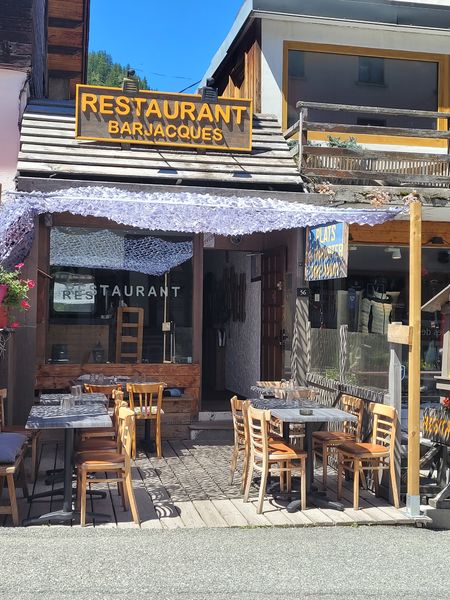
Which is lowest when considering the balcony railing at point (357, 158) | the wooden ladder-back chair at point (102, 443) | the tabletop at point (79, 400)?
the wooden ladder-back chair at point (102, 443)

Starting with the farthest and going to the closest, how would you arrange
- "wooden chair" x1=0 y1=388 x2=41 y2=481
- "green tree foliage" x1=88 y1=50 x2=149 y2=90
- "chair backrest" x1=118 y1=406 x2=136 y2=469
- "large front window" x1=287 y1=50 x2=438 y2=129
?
1. "green tree foliage" x1=88 y1=50 x2=149 y2=90
2. "large front window" x1=287 y1=50 x2=438 y2=129
3. "wooden chair" x1=0 y1=388 x2=41 y2=481
4. "chair backrest" x1=118 y1=406 x2=136 y2=469

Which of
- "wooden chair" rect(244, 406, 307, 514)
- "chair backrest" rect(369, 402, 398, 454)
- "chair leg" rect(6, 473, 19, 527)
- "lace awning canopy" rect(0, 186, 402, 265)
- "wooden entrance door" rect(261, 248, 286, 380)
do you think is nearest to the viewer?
"chair leg" rect(6, 473, 19, 527)

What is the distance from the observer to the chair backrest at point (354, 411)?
7.07 m

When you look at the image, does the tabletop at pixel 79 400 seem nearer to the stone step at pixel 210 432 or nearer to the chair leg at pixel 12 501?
the chair leg at pixel 12 501

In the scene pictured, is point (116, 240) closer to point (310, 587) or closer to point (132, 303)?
point (132, 303)

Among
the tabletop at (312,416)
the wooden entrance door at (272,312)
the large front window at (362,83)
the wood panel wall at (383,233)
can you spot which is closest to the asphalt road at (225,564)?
the tabletop at (312,416)

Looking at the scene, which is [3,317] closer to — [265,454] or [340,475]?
[265,454]

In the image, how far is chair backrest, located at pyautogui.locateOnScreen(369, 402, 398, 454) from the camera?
21.3 feet

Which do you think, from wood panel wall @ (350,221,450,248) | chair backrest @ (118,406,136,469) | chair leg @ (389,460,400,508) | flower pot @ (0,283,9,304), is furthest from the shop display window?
flower pot @ (0,283,9,304)

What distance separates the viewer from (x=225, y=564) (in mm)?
4715

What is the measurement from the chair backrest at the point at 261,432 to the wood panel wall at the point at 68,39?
10.6m

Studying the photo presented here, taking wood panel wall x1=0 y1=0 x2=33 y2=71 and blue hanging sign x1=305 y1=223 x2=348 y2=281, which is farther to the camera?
wood panel wall x1=0 y1=0 x2=33 y2=71

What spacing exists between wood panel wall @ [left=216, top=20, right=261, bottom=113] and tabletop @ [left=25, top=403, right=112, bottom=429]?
21.1 ft

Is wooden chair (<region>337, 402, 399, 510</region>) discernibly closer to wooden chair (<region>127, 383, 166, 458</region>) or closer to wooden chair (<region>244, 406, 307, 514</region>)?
wooden chair (<region>244, 406, 307, 514</region>)
